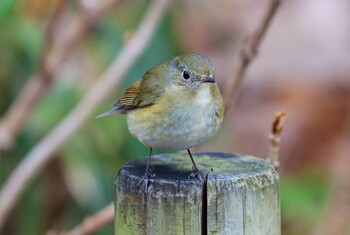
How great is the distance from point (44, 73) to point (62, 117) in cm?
84

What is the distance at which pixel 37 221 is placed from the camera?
4.93m

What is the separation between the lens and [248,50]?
3.38 meters

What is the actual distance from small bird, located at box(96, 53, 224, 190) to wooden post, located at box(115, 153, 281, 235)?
1.69 ft

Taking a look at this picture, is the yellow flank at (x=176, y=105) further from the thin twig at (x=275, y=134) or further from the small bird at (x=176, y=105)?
the thin twig at (x=275, y=134)

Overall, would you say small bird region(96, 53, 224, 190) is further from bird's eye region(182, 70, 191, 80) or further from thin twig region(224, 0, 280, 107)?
thin twig region(224, 0, 280, 107)

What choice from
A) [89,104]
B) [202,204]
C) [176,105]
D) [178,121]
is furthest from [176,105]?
[202,204]

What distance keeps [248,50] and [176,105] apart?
316mm

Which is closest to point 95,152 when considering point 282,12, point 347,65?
point 347,65

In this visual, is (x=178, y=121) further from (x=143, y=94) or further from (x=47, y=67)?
(x=47, y=67)

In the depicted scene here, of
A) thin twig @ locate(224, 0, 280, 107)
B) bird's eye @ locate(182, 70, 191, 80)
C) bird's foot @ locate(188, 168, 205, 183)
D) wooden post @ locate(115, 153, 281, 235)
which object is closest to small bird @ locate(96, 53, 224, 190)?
bird's eye @ locate(182, 70, 191, 80)

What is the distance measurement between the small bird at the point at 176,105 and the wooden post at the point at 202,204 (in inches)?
20.3

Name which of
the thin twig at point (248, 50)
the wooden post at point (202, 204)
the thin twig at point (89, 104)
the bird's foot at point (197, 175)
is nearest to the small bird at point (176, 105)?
the thin twig at point (248, 50)

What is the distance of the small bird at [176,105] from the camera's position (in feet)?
10.5

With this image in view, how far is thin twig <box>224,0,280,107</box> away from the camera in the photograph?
3.28 meters
